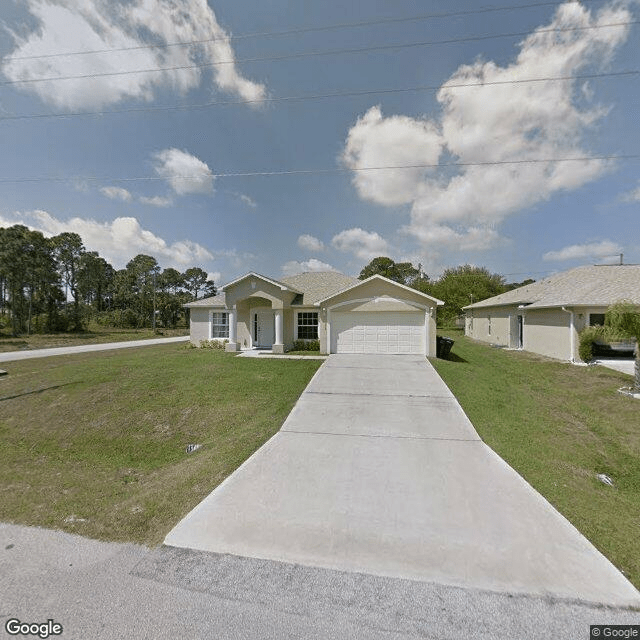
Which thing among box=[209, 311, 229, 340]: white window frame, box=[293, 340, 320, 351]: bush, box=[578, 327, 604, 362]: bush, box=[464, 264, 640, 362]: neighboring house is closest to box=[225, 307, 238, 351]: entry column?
box=[209, 311, 229, 340]: white window frame

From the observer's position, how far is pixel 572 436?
698cm

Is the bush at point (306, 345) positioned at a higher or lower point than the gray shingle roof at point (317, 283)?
lower

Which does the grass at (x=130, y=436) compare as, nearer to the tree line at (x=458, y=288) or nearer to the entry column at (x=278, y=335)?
the entry column at (x=278, y=335)

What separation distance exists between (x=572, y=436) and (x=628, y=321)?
20.6 ft

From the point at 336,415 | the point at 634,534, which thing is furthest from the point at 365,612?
the point at 336,415

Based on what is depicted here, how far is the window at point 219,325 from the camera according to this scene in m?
19.3

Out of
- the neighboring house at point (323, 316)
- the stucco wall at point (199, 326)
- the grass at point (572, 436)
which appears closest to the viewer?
the grass at point (572, 436)

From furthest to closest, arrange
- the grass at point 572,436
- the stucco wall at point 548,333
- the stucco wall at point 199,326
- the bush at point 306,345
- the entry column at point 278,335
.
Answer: the stucco wall at point 199,326
the bush at point 306,345
the stucco wall at point 548,333
the entry column at point 278,335
the grass at point 572,436

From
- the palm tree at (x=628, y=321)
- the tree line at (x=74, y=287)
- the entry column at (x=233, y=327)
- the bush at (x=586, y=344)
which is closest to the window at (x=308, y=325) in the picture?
the entry column at (x=233, y=327)

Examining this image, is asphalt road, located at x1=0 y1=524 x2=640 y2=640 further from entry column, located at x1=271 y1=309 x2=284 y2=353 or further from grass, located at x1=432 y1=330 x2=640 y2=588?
entry column, located at x1=271 y1=309 x2=284 y2=353

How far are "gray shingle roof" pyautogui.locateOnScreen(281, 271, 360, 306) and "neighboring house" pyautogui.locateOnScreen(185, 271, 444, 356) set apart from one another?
0.06 meters

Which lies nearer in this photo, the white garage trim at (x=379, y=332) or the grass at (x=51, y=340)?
the white garage trim at (x=379, y=332)

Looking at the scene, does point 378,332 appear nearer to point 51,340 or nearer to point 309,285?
point 309,285

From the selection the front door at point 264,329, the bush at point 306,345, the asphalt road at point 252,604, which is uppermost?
the front door at point 264,329
